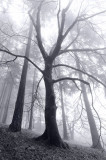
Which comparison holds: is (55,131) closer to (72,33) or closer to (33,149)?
(33,149)

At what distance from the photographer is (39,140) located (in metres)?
5.23

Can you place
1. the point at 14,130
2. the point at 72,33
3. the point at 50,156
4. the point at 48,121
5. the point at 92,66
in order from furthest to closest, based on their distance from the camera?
the point at 72,33 < the point at 92,66 < the point at 14,130 < the point at 48,121 < the point at 50,156

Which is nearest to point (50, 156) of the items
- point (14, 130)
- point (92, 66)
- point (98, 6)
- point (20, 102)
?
point (14, 130)

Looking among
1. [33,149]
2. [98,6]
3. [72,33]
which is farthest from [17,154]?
[72,33]

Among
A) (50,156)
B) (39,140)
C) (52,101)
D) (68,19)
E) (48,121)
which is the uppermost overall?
(68,19)

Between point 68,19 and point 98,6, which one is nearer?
point 98,6

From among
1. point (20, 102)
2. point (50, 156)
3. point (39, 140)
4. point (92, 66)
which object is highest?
point (92, 66)

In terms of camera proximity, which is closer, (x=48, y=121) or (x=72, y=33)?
(x=48, y=121)

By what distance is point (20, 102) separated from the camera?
25.1 feet

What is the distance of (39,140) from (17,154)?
1.50 m

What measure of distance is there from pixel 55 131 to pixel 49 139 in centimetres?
39

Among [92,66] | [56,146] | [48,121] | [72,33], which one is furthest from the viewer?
[72,33]

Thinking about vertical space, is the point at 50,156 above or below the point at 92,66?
below

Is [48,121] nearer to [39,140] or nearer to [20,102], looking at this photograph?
[39,140]
